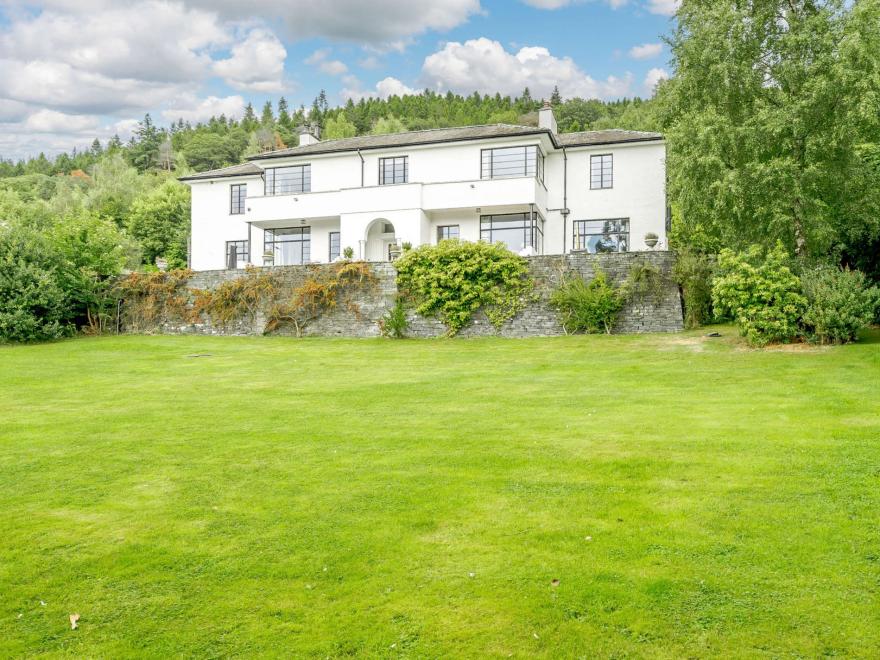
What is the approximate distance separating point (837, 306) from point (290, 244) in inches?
1018

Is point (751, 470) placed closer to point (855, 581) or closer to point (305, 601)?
point (855, 581)

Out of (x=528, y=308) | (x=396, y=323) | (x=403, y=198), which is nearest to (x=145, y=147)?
(x=403, y=198)

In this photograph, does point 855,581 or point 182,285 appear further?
point 182,285

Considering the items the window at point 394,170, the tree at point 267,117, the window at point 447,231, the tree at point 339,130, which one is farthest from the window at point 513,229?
the tree at point 267,117

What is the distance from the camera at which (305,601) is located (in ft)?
15.3

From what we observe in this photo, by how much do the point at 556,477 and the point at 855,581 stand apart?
2.93m

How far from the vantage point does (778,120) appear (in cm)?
1761

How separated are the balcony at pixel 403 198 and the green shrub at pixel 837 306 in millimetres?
14218

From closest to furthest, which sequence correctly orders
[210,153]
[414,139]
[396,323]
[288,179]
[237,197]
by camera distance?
[396,323] < [414,139] < [288,179] < [237,197] < [210,153]

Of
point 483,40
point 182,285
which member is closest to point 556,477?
point 182,285

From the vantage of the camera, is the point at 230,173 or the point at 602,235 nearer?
the point at 602,235

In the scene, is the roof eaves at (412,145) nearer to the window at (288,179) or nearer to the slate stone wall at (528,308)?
the window at (288,179)

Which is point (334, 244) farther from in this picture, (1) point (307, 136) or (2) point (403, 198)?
(1) point (307, 136)

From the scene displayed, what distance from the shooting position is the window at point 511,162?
98.3 feet
